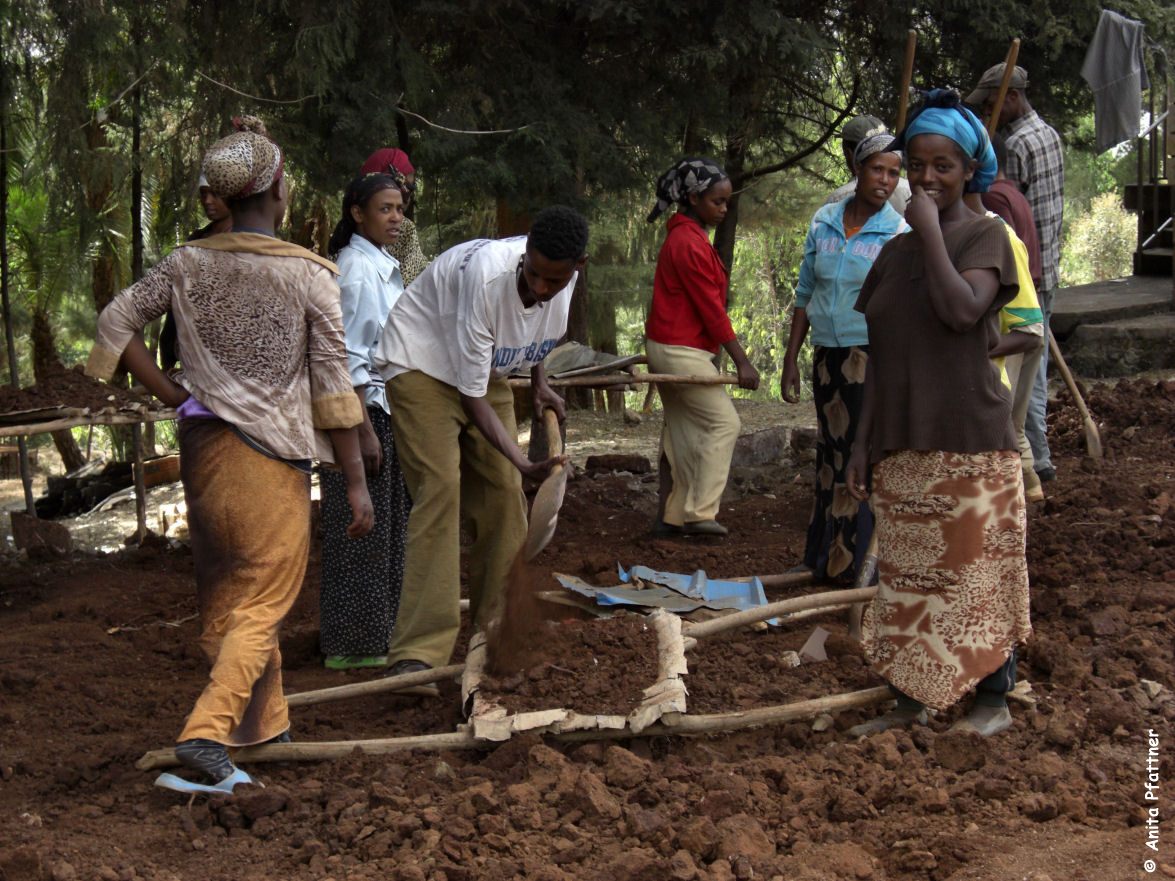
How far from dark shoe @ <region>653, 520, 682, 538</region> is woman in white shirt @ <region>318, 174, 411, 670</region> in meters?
2.14

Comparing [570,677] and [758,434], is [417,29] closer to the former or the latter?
[758,434]

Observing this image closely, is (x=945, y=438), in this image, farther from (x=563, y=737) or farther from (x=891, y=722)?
(x=563, y=737)

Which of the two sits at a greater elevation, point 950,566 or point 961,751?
point 950,566

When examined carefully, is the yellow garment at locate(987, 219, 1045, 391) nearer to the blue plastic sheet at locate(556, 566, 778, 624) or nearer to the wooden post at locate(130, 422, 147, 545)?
the blue plastic sheet at locate(556, 566, 778, 624)

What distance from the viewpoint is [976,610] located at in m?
3.74

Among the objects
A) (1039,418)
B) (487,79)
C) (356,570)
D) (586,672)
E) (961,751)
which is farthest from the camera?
(487,79)

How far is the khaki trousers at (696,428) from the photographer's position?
674 cm

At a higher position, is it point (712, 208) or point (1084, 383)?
point (712, 208)

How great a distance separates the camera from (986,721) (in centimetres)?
389

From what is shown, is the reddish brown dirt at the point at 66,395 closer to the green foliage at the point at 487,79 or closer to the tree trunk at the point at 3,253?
the tree trunk at the point at 3,253

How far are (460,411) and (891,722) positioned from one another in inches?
70.4

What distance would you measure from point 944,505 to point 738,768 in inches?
36.4

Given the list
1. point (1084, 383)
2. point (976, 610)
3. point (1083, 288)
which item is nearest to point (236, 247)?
point (976, 610)

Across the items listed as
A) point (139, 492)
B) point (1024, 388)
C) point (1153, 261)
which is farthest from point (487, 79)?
point (1153, 261)
